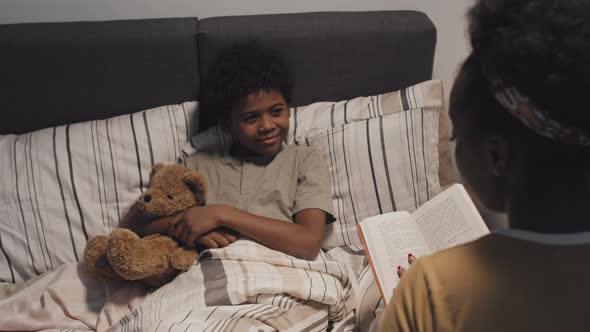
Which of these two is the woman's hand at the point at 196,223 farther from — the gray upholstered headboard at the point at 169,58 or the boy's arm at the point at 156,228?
the gray upholstered headboard at the point at 169,58

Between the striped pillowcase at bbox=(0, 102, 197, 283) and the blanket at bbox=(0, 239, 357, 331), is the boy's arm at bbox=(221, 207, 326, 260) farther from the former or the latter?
the striped pillowcase at bbox=(0, 102, 197, 283)

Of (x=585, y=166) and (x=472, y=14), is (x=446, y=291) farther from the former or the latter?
(x=472, y=14)

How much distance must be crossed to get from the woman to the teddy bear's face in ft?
2.59

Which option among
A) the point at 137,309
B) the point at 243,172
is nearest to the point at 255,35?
the point at 243,172

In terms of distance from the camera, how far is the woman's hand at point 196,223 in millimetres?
1272

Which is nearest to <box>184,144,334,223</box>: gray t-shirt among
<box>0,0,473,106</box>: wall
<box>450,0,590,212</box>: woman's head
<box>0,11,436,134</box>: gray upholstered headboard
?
<box>0,11,436,134</box>: gray upholstered headboard

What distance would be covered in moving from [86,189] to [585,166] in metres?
1.20

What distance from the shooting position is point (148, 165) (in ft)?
4.81

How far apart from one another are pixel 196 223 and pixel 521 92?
874mm

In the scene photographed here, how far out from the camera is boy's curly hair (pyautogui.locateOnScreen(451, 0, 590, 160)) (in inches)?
20.4

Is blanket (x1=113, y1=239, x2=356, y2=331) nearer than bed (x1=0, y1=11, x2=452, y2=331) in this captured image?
Yes

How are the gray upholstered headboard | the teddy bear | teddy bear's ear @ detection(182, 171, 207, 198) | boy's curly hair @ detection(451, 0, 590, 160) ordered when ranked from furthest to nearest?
1. the gray upholstered headboard
2. teddy bear's ear @ detection(182, 171, 207, 198)
3. the teddy bear
4. boy's curly hair @ detection(451, 0, 590, 160)

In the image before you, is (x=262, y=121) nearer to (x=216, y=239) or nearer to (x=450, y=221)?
(x=216, y=239)

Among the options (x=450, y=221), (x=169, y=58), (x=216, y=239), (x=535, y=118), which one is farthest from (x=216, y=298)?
(x=535, y=118)
